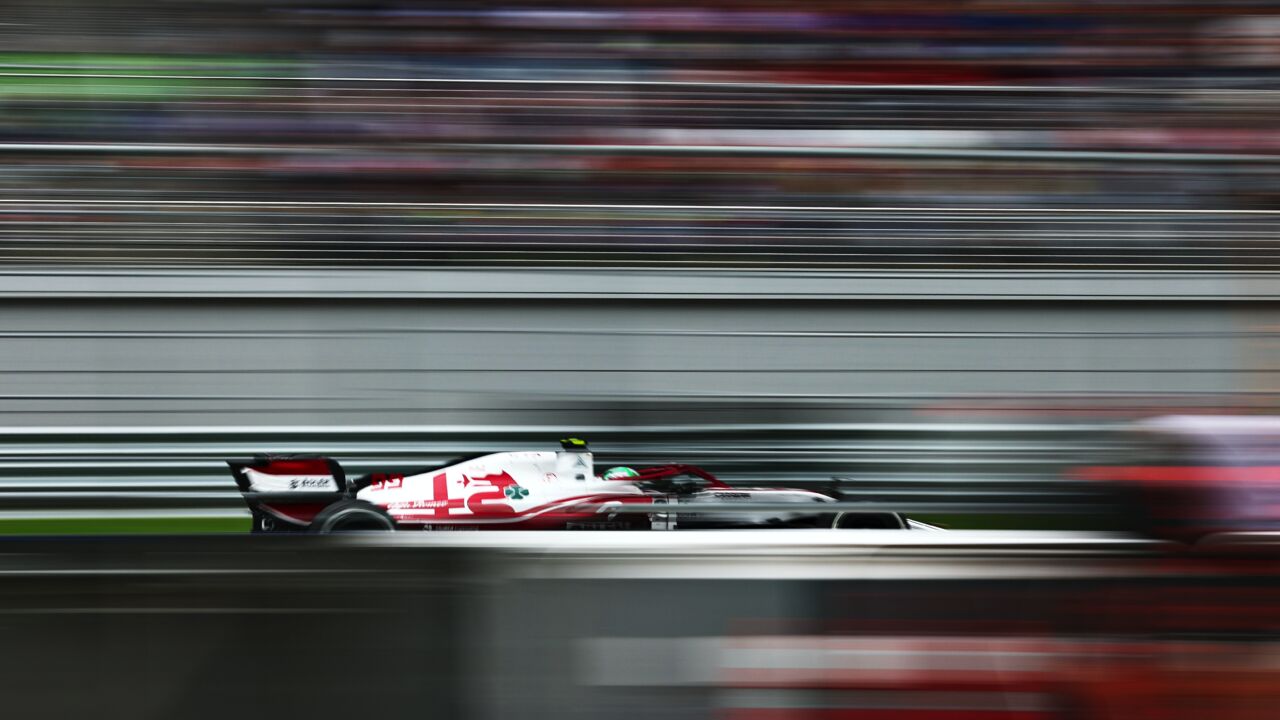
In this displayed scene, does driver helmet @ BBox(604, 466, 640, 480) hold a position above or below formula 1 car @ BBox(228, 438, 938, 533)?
above

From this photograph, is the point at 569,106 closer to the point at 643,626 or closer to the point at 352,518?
the point at 352,518

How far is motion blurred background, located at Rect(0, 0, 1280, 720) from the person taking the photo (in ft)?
5.04

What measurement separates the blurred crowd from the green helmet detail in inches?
81.4

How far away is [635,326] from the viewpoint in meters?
3.08

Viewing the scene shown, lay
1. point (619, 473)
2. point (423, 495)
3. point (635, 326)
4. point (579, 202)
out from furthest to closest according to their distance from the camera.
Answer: point (579, 202)
point (423, 495)
point (635, 326)
point (619, 473)

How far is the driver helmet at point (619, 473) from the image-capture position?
205cm

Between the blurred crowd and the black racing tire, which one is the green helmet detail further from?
the blurred crowd

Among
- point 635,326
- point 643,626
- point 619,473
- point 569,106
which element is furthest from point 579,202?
point 643,626

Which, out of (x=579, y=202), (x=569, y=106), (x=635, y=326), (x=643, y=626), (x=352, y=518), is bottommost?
(x=352, y=518)

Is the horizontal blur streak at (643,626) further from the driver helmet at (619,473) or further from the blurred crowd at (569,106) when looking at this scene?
the blurred crowd at (569,106)

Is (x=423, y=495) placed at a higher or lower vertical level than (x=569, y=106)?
lower

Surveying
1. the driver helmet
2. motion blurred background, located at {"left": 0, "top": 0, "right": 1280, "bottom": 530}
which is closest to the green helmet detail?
the driver helmet

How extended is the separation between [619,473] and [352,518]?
2225 mm

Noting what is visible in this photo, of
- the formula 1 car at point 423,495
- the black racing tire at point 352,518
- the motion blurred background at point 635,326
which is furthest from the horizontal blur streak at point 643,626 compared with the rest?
the black racing tire at point 352,518
